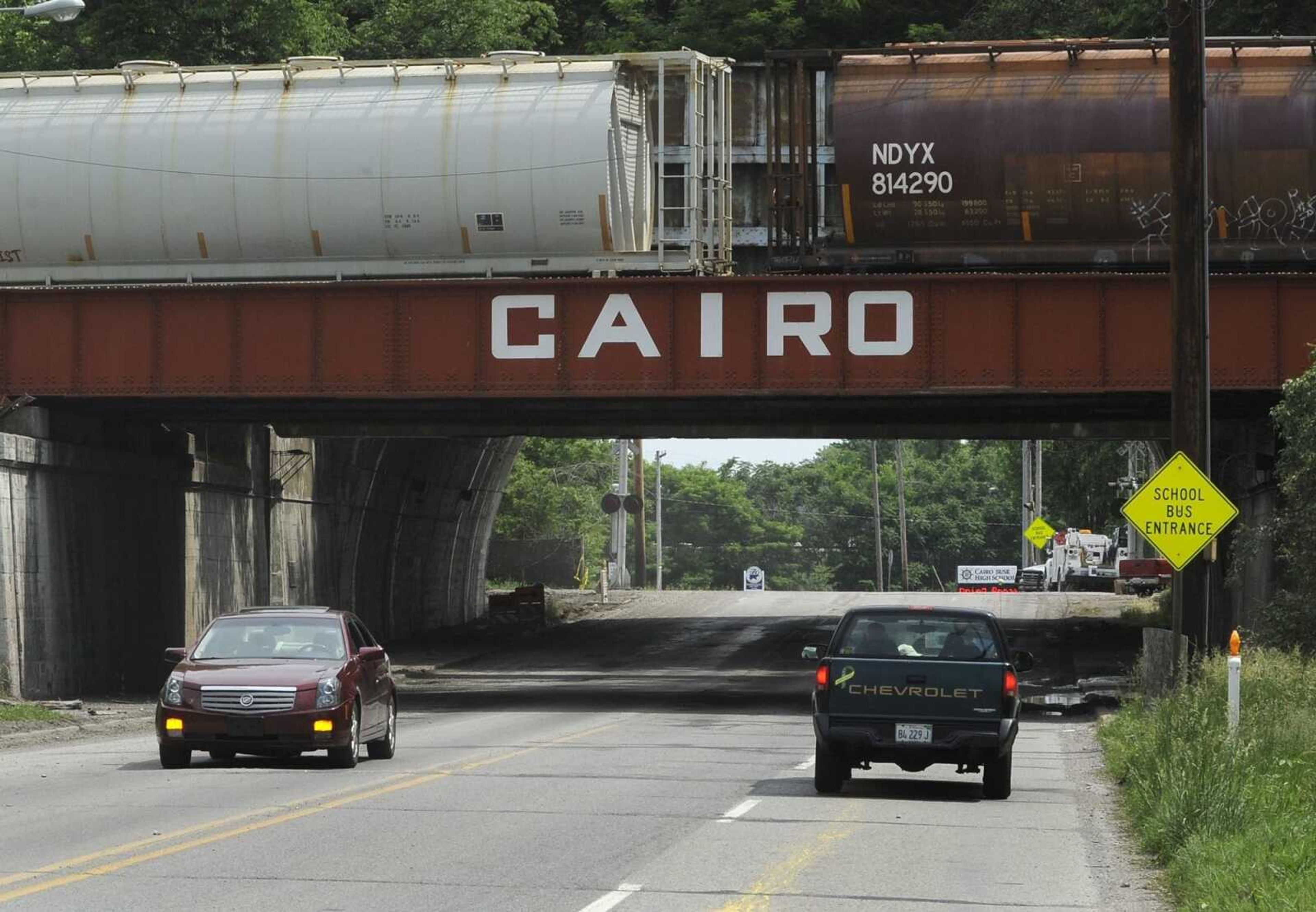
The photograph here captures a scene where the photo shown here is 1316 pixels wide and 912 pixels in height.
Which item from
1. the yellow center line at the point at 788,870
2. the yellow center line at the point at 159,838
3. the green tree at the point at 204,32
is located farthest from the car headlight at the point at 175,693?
the green tree at the point at 204,32

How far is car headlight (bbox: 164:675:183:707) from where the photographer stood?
1705 centimetres

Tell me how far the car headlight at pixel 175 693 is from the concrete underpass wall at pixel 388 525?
21.7m

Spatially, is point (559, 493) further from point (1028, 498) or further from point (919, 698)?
point (919, 698)

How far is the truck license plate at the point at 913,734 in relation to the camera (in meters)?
15.7

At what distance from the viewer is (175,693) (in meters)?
17.1

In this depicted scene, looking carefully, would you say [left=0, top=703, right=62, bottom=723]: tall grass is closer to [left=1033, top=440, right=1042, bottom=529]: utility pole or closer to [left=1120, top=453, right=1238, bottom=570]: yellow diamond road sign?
[left=1120, top=453, right=1238, bottom=570]: yellow diamond road sign

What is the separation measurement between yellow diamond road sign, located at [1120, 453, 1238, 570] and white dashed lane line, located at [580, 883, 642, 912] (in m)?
10.7

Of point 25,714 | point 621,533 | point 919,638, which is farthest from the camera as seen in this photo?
point 621,533

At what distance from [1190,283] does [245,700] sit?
1173cm

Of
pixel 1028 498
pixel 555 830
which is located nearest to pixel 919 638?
pixel 555 830

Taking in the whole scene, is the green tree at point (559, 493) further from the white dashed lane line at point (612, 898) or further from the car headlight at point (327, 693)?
the white dashed lane line at point (612, 898)

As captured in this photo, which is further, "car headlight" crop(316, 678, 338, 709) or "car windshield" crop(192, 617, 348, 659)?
"car windshield" crop(192, 617, 348, 659)

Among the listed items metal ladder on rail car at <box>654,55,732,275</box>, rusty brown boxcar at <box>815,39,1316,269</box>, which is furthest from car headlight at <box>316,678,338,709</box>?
rusty brown boxcar at <box>815,39,1316,269</box>

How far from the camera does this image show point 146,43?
56.3m
